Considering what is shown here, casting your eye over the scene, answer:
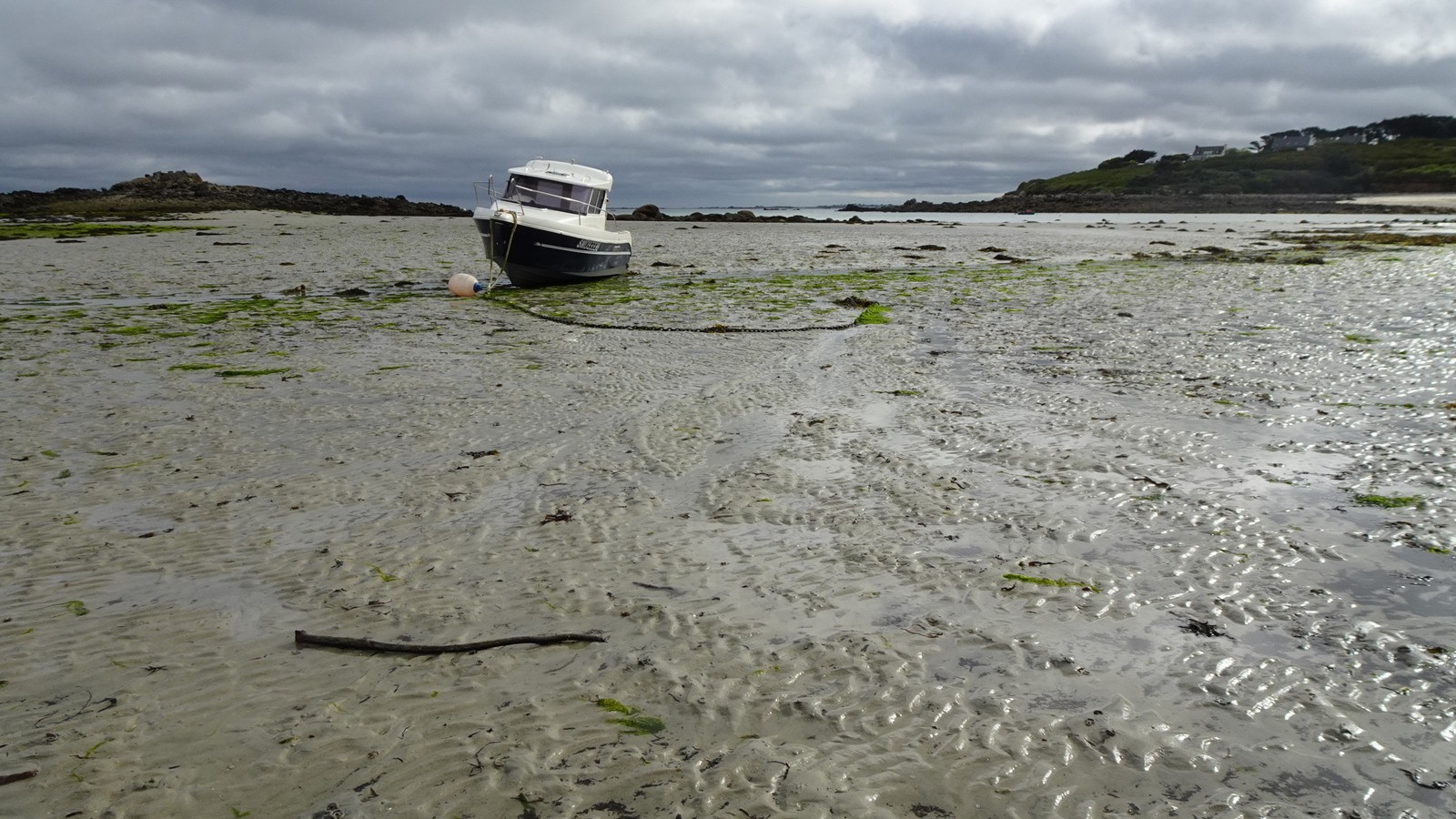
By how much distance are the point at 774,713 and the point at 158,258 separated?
30.3 meters

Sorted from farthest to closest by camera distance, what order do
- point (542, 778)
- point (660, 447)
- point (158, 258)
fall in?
point (158, 258), point (660, 447), point (542, 778)

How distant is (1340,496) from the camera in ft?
19.3

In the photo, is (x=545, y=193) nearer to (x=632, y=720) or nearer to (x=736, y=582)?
(x=736, y=582)

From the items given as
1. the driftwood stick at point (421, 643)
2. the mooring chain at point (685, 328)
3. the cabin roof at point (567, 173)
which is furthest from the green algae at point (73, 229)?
the driftwood stick at point (421, 643)

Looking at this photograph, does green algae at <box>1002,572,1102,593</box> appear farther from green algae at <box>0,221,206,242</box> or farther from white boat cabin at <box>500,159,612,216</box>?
green algae at <box>0,221,206,242</box>

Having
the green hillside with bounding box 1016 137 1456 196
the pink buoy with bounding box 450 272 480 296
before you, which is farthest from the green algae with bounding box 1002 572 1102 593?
the green hillside with bounding box 1016 137 1456 196

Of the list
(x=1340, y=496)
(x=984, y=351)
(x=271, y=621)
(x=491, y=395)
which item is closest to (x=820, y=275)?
(x=984, y=351)

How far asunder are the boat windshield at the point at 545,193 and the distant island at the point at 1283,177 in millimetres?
77145

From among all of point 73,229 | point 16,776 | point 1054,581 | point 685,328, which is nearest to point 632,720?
point 16,776

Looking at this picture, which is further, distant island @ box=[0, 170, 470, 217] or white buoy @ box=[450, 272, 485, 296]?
distant island @ box=[0, 170, 470, 217]

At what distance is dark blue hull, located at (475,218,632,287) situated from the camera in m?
20.3

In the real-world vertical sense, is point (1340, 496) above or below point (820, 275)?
below

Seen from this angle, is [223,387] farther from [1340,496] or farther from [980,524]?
[1340,496]

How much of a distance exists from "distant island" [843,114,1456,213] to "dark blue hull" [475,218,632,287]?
77652 mm
